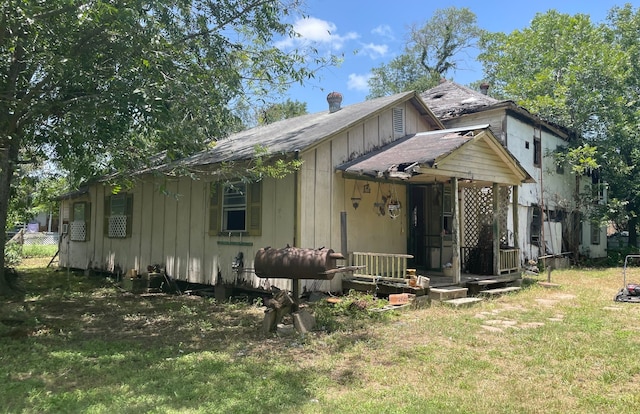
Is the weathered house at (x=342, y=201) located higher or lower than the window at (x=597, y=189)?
lower

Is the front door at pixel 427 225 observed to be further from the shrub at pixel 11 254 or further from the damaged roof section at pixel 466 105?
the shrub at pixel 11 254

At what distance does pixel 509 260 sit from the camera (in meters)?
11.4

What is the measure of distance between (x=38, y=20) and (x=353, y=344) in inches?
235

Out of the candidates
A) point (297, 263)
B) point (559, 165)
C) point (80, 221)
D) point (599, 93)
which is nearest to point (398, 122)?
point (297, 263)

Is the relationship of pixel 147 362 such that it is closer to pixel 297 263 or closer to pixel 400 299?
pixel 297 263

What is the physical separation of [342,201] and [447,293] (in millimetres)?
2750

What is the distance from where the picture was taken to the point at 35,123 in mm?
8070

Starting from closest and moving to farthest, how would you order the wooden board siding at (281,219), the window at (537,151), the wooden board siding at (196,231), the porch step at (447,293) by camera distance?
the porch step at (447,293)
the wooden board siding at (281,219)
the wooden board siding at (196,231)
the window at (537,151)

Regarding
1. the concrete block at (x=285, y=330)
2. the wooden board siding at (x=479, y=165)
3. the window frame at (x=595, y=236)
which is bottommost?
the concrete block at (x=285, y=330)

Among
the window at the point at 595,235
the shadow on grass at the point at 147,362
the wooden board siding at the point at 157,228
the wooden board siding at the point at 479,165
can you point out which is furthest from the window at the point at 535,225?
the wooden board siding at the point at 157,228

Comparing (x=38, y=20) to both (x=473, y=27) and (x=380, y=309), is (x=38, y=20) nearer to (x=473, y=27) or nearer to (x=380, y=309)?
(x=380, y=309)

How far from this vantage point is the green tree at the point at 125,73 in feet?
21.6

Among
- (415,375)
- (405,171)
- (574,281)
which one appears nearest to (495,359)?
(415,375)

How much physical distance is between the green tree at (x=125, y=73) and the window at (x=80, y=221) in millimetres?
6779
